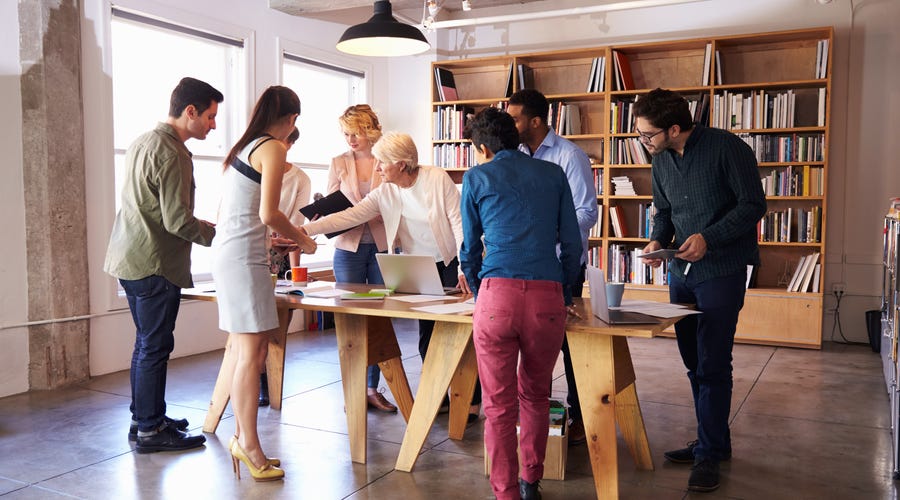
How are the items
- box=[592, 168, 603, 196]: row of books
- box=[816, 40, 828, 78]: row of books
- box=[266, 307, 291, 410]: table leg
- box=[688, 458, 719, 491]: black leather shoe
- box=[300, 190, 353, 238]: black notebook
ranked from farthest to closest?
1. box=[592, 168, 603, 196]: row of books
2. box=[816, 40, 828, 78]: row of books
3. box=[266, 307, 291, 410]: table leg
4. box=[300, 190, 353, 238]: black notebook
5. box=[688, 458, 719, 491]: black leather shoe

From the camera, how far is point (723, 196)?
302cm

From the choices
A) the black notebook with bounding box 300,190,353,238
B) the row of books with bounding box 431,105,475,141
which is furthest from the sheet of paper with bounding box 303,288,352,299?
the row of books with bounding box 431,105,475,141

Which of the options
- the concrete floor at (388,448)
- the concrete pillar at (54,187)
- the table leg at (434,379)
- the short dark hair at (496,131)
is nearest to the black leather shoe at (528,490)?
the concrete floor at (388,448)

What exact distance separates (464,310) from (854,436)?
218 centimetres

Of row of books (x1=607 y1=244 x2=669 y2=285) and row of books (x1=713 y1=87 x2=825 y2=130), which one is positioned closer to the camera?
row of books (x1=713 y1=87 x2=825 y2=130)

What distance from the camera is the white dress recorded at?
2951 millimetres

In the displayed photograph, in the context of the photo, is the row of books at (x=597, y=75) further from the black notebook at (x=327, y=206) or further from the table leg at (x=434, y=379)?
the table leg at (x=434, y=379)

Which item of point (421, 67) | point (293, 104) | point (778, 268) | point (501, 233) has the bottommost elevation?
point (778, 268)

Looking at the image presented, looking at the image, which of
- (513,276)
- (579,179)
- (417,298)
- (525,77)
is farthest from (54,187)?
(525,77)

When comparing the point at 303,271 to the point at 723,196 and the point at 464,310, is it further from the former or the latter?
the point at 723,196

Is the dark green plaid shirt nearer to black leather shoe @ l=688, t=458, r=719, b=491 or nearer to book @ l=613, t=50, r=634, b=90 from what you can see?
black leather shoe @ l=688, t=458, r=719, b=491

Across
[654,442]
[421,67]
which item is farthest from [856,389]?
[421,67]

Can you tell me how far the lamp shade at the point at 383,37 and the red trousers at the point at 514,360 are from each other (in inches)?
88.4

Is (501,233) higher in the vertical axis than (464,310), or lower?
higher
